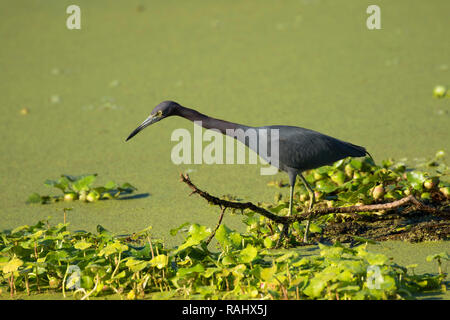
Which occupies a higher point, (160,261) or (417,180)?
(417,180)

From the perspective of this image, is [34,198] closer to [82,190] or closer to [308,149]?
[82,190]

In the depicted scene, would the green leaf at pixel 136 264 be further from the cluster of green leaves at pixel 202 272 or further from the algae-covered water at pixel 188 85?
the algae-covered water at pixel 188 85

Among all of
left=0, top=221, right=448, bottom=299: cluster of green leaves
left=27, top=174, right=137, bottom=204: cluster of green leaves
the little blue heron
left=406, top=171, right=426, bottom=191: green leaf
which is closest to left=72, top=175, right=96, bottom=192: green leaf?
left=27, top=174, right=137, bottom=204: cluster of green leaves

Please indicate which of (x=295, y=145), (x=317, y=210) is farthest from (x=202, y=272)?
(x=295, y=145)

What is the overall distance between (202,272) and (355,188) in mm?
1211

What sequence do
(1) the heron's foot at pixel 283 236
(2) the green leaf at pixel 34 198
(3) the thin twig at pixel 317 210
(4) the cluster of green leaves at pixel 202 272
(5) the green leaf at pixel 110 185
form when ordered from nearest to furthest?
(4) the cluster of green leaves at pixel 202 272, (3) the thin twig at pixel 317 210, (1) the heron's foot at pixel 283 236, (5) the green leaf at pixel 110 185, (2) the green leaf at pixel 34 198

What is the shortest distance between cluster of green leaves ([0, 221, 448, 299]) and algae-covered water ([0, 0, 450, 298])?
755 millimetres

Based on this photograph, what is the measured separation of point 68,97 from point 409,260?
12.6 ft

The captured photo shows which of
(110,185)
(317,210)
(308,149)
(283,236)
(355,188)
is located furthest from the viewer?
(110,185)

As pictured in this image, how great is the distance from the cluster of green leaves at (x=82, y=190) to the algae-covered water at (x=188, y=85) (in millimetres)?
65

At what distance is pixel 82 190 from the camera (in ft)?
13.5

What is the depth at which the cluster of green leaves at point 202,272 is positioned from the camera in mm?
2536

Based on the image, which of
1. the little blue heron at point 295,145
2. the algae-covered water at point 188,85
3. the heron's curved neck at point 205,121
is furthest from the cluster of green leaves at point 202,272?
the algae-covered water at point 188,85
